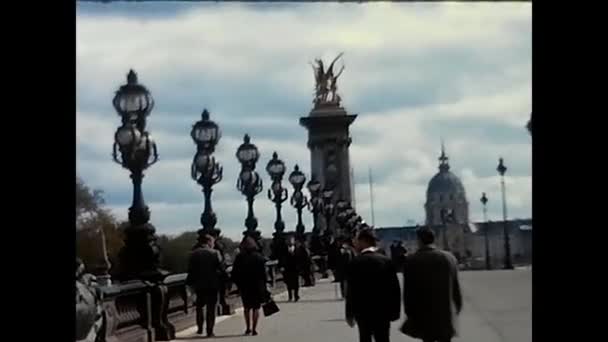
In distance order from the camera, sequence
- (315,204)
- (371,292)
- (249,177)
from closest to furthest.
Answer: (371,292), (249,177), (315,204)

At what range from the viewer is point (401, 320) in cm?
1105

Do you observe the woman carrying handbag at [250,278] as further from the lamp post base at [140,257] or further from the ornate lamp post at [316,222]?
the ornate lamp post at [316,222]

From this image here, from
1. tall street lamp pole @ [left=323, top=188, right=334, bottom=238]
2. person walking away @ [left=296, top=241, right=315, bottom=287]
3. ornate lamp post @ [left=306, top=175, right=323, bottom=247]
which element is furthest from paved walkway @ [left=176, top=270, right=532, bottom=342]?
tall street lamp pole @ [left=323, top=188, right=334, bottom=238]

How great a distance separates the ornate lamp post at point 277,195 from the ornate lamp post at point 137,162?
12.8 metres

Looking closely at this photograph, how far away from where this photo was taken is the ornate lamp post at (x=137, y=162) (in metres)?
14.1

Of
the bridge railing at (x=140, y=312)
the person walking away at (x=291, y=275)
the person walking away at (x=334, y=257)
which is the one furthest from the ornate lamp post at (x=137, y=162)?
the person walking away at (x=291, y=275)

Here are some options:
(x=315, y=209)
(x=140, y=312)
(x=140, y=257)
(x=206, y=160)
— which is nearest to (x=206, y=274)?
(x=140, y=257)

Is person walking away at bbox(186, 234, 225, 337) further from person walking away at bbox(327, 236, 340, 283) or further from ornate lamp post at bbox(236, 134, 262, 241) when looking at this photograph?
ornate lamp post at bbox(236, 134, 262, 241)

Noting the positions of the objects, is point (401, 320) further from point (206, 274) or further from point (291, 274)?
point (291, 274)

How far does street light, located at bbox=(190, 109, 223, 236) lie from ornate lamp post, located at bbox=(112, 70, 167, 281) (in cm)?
384

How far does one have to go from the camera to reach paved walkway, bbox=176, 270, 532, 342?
1180cm

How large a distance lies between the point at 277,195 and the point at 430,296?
63.4 feet
